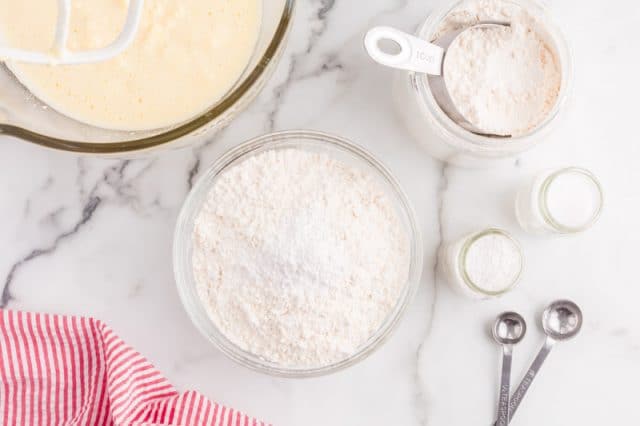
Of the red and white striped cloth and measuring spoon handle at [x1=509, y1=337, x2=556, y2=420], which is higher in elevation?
measuring spoon handle at [x1=509, y1=337, x2=556, y2=420]

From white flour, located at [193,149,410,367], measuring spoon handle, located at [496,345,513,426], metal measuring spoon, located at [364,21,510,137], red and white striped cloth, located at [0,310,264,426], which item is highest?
metal measuring spoon, located at [364,21,510,137]

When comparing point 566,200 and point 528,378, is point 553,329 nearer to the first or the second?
point 528,378

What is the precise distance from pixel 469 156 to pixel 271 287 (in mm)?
348

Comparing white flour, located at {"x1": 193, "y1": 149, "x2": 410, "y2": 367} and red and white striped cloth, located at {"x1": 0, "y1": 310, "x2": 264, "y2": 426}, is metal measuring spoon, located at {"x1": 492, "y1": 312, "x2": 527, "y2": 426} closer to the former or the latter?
white flour, located at {"x1": 193, "y1": 149, "x2": 410, "y2": 367}

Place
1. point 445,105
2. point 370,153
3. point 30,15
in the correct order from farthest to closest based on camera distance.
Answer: point 370,153 < point 445,105 < point 30,15

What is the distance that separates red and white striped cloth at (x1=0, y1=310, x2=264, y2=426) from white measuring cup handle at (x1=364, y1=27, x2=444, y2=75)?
1.84ft

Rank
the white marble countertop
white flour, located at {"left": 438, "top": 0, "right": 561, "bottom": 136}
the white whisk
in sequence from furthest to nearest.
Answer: the white marble countertop → white flour, located at {"left": 438, "top": 0, "right": 561, "bottom": 136} → the white whisk

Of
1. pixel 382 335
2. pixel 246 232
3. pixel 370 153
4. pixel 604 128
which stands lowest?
pixel 382 335

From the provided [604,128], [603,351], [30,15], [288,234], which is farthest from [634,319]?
[30,15]

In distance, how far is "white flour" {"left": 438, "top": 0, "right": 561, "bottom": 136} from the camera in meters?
1.10

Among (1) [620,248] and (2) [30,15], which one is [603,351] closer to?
(1) [620,248]

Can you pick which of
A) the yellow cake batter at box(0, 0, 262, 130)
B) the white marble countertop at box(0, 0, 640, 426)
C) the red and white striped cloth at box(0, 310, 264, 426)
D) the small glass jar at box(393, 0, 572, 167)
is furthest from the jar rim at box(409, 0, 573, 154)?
the red and white striped cloth at box(0, 310, 264, 426)

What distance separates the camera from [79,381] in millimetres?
1232

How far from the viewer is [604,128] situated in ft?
4.23
